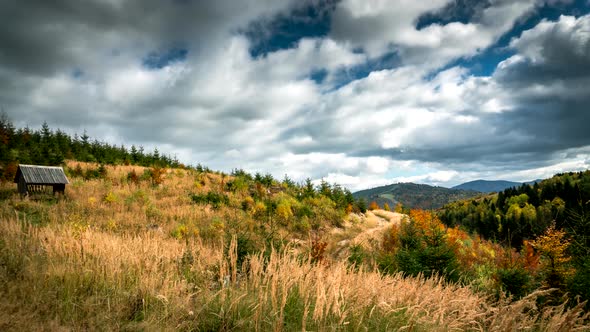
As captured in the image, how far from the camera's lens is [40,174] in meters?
16.9

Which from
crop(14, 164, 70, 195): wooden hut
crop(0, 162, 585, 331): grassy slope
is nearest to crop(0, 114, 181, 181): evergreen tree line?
crop(14, 164, 70, 195): wooden hut

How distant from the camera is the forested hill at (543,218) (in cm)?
796

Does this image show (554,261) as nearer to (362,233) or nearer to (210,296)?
(210,296)

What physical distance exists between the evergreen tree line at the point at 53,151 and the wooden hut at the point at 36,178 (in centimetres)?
409

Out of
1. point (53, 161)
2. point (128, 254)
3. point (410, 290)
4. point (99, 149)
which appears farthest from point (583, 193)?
point (99, 149)

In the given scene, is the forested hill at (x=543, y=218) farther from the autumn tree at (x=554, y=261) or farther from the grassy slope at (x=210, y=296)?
the grassy slope at (x=210, y=296)

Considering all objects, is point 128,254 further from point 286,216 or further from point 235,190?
point 235,190

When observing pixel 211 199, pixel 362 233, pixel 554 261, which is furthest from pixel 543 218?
pixel 211 199

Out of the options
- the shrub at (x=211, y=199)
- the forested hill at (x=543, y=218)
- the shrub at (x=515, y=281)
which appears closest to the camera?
the forested hill at (x=543, y=218)

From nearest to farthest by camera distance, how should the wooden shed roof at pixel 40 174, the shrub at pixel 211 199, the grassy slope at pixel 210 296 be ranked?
1. the grassy slope at pixel 210 296
2. the wooden shed roof at pixel 40 174
3. the shrub at pixel 211 199

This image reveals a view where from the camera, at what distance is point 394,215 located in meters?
28.4

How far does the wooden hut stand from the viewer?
16.4 metres

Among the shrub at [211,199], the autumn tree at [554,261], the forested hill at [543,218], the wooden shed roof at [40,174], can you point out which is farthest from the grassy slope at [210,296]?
the shrub at [211,199]

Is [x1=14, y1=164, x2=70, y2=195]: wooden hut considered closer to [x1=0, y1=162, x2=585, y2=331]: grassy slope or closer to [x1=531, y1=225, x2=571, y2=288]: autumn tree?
[x1=0, y1=162, x2=585, y2=331]: grassy slope
